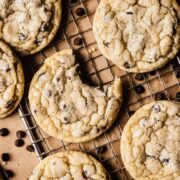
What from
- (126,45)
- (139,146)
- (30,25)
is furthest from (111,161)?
(30,25)

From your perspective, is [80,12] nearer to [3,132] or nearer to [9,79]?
[9,79]

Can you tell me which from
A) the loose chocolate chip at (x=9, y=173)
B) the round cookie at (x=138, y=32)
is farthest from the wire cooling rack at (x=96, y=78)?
the loose chocolate chip at (x=9, y=173)

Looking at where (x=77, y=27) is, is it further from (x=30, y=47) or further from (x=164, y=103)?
(x=164, y=103)

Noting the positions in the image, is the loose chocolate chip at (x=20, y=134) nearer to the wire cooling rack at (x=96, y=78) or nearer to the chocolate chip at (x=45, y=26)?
the wire cooling rack at (x=96, y=78)

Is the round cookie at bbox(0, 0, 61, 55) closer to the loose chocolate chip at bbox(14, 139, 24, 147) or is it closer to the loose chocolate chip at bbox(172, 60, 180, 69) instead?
the loose chocolate chip at bbox(14, 139, 24, 147)

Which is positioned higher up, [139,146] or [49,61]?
[49,61]
